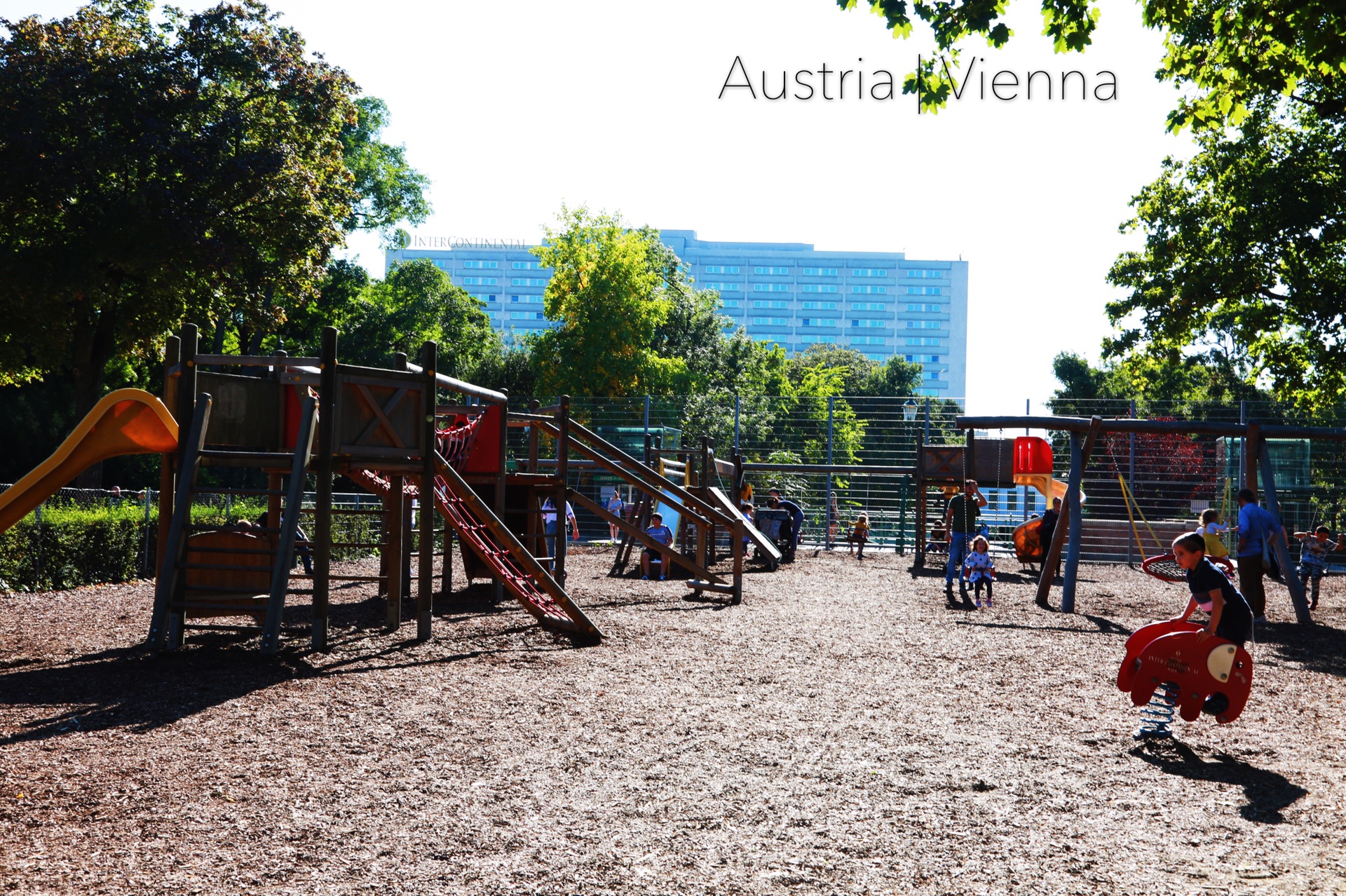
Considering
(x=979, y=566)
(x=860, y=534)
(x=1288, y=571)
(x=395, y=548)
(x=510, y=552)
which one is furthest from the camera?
(x=860, y=534)

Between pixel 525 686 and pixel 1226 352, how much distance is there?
50.9 meters

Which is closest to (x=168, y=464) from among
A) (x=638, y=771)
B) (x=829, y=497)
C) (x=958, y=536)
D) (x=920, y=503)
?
(x=638, y=771)

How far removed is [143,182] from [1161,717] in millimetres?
20639

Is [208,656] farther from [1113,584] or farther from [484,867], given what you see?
[1113,584]

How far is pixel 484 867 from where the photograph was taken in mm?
4289

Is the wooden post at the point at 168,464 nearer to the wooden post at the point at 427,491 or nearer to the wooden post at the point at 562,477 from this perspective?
the wooden post at the point at 427,491

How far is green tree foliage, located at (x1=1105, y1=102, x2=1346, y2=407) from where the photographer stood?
24969 mm

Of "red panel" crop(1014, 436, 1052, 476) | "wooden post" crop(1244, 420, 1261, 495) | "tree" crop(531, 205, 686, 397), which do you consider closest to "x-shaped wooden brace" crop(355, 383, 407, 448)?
"wooden post" crop(1244, 420, 1261, 495)

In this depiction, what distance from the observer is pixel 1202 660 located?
717 cm

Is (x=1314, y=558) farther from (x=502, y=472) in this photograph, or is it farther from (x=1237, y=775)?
(x=502, y=472)

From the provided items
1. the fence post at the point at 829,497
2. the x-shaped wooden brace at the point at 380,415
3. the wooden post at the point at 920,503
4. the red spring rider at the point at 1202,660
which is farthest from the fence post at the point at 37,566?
the fence post at the point at 829,497

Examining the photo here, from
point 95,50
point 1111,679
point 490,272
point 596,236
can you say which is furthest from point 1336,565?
point 490,272

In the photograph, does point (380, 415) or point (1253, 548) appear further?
point (1253, 548)

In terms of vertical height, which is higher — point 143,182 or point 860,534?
point 143,182
